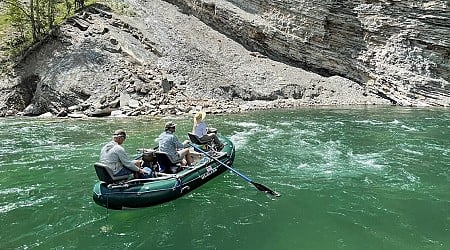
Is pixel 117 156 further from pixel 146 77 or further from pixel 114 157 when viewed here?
pixel 146 77

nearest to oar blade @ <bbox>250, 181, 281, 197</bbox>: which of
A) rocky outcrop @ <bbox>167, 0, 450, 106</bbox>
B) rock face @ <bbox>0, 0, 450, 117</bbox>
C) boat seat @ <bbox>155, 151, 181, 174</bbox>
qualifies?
boat seat @ <bbox>155, 151, 181, 174</bbox>

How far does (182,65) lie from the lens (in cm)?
2719

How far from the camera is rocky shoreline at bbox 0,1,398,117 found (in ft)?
76.5

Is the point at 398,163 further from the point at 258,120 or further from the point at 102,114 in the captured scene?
the point at 102,114

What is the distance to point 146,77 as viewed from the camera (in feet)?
80.9

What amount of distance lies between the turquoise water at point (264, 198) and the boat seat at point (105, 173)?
2.65ft

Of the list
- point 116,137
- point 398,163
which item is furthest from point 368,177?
point 116,137

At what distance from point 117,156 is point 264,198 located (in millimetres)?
3454

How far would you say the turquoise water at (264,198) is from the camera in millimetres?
7445

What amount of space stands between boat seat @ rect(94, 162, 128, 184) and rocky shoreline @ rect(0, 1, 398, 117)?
13.7 m

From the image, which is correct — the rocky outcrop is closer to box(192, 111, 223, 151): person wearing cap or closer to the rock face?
the rock face

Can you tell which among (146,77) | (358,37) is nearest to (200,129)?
(146,77)

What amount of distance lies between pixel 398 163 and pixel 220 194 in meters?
5.92

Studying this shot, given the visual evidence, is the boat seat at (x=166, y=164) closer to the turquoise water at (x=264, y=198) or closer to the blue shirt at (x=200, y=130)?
the turquoise water at (x=264, y=198)
